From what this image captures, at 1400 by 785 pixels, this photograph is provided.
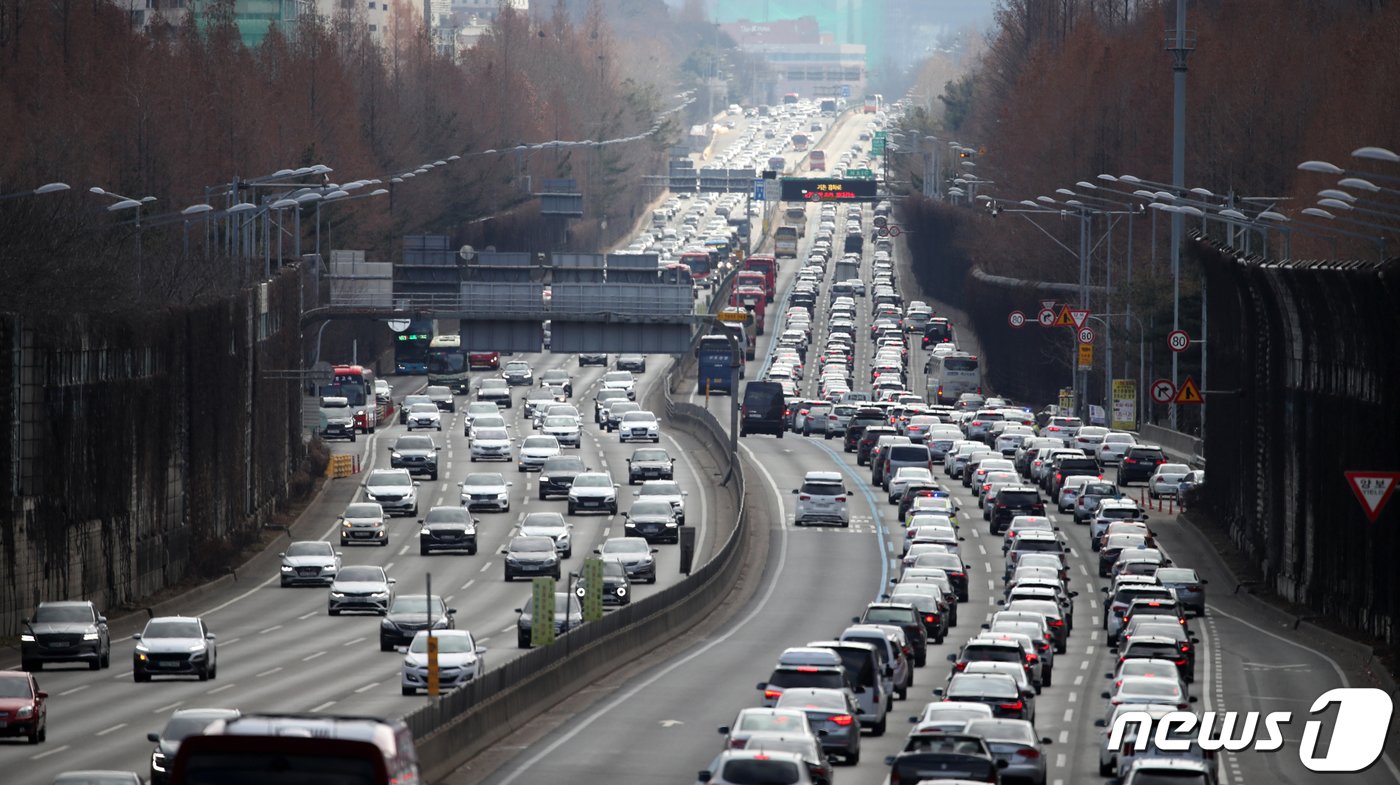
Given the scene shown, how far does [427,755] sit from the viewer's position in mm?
31141

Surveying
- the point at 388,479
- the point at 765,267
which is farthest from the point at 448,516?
the point at 765,267

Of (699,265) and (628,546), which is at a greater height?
(699,265)

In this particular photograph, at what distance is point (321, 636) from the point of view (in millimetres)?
52625

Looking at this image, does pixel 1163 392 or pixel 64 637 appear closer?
pixel 64 637

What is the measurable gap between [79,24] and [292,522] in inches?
1996

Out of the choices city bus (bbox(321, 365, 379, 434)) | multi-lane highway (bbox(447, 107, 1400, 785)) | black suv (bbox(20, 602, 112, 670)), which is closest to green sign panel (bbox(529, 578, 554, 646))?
multi-lane highway (bbox(447, 107, 1400, 785))

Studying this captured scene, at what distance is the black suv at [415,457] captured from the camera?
3408 inches

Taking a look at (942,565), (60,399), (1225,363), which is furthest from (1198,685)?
(1225,363)

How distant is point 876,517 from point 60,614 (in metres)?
35.2

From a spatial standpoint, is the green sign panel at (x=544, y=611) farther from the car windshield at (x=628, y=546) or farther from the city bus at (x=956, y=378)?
the city bus at (x=956, y=378)

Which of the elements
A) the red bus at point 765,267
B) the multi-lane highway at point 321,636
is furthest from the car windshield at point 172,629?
the red bus at point 765,267

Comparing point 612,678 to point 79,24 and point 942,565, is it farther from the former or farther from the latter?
point 79,24

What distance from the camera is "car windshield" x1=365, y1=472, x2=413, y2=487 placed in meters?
77.8

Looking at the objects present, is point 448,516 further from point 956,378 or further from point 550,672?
point 956,378
